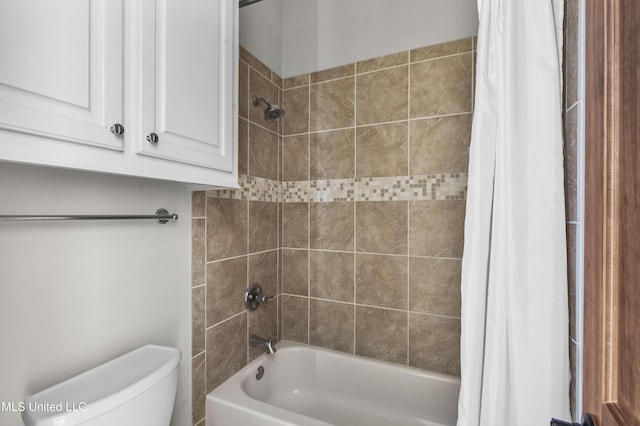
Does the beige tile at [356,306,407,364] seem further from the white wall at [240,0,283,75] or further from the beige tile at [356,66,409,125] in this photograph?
the white wall at [240,0,283,75]

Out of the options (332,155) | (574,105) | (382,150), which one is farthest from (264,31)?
(574,105)

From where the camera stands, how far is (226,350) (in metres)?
1.45

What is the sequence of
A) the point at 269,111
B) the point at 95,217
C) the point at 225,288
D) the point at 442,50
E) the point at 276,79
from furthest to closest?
the point at 276,79
the point at 269,111
the point at 442,50
the point at 225,288
the point at 95,217

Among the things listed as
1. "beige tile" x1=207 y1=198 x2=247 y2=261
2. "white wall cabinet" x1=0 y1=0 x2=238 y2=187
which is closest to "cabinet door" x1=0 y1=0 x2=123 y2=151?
"white wall cabinet" x1=0 y1=0 x2=238 y2=187

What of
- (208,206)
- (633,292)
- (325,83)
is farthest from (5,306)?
(325,83)

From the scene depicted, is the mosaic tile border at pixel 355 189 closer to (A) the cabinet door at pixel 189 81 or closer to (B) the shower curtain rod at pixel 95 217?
(B) the shower curtain rod at pixel 95 217

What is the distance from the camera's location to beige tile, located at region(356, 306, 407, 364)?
1.64 meters

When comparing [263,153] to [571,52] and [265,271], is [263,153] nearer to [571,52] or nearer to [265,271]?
[265,271]

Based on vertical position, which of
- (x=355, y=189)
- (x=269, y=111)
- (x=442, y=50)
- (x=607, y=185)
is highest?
(x=442, y=50)

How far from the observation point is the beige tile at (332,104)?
1.77 metres

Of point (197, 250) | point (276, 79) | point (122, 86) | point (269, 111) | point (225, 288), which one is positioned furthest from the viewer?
point (276, 79)

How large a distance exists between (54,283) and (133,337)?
0.33 metres

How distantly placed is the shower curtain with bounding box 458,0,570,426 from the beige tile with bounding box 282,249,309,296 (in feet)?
3.53

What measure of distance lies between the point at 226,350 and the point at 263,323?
324 mm
